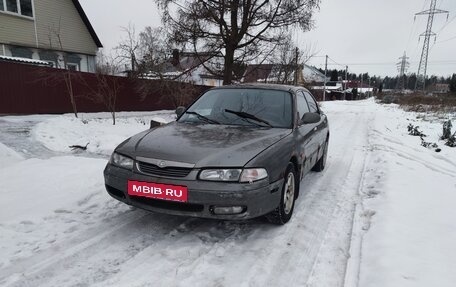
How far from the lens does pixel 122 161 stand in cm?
388

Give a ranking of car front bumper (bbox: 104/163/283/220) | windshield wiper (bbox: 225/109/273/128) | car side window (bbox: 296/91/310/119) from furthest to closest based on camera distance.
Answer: car side window (bbox: 296/91/310/119), windshield wiper (bbox: 225/109/273/128), car front bumper (bbox: 104/163/283/220)

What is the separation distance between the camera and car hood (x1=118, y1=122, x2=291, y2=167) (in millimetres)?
3539

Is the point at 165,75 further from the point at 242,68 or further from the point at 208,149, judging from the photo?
the point at 208,149

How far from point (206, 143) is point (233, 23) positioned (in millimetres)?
12588

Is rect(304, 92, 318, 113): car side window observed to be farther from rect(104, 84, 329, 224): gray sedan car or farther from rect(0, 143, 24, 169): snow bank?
rect(0, 143, 24, 169): snow bank

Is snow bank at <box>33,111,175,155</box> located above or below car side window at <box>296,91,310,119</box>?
below

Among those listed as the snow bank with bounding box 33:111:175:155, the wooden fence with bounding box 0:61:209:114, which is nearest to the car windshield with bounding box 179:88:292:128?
the snow bank with bounding box 33:111:175:155

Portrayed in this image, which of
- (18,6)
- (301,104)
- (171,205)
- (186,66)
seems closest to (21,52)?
(18,6)

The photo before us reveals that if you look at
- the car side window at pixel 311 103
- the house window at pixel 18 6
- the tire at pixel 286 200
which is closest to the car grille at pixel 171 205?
the tire at pixel 286 200

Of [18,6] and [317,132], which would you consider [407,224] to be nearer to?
[317,132]

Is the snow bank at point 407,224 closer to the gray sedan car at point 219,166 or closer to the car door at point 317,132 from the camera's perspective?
the car door at point 317,132

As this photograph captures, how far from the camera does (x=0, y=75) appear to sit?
1202 cm

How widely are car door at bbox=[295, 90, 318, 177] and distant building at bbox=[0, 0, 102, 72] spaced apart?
13126 mm

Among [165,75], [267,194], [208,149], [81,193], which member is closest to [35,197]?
[81,193]
